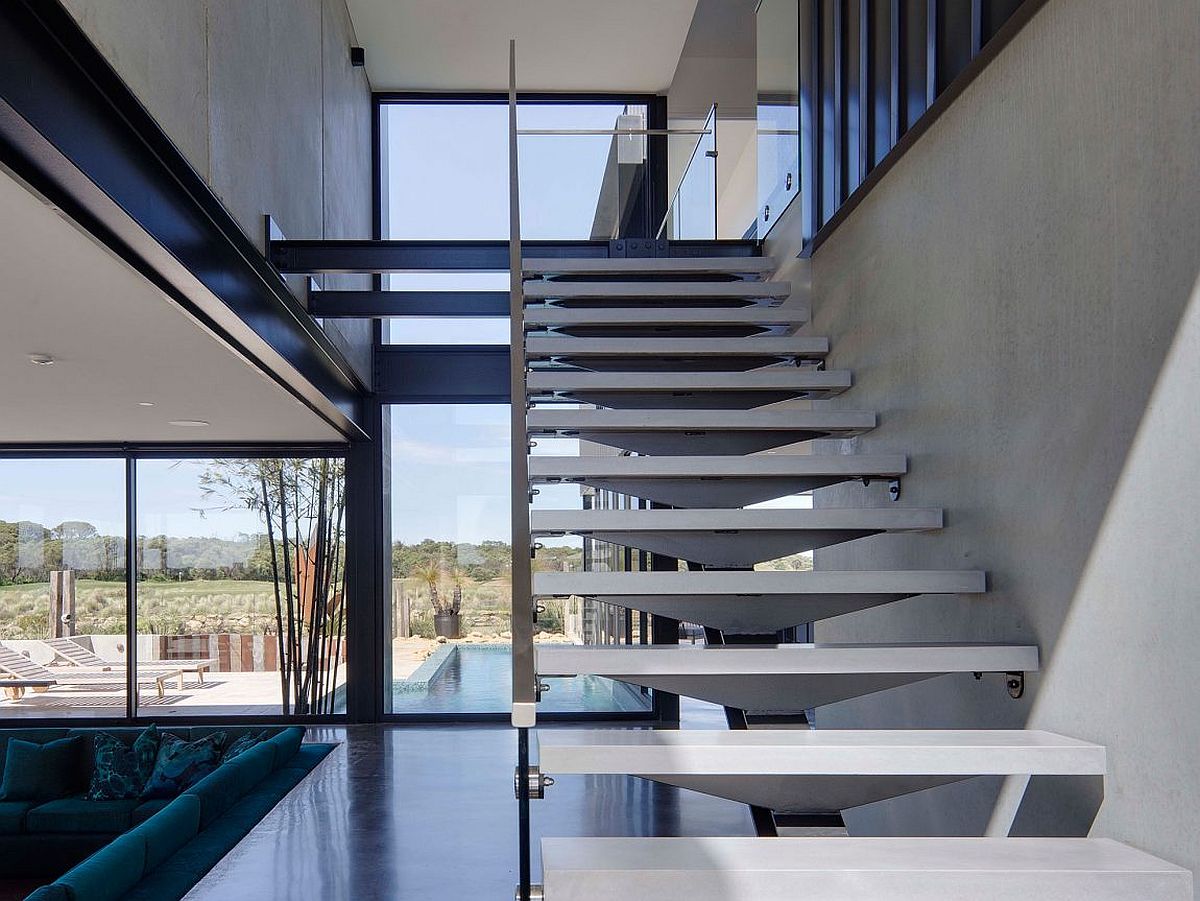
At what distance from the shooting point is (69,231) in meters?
2.71

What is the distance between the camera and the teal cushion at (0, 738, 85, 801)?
6.56m

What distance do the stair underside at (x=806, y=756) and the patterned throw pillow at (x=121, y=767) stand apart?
216 inches

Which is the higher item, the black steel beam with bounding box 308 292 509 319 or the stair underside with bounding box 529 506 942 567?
the black steel beam with bounding box 308 292 509 319

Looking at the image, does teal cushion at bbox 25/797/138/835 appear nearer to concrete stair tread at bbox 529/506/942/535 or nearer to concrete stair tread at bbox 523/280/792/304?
concrete stair tread at bbox 523/280/792/304

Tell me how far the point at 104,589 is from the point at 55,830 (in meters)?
2.40

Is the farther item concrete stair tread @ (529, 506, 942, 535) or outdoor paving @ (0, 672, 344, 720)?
outdoor paving @ (0, 672, 344, 720)

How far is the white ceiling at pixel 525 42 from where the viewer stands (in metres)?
7.07

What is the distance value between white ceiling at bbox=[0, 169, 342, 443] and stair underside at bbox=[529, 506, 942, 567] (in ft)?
4.85

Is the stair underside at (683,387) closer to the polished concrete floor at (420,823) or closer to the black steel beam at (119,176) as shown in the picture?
the black steel beam at (119,176)

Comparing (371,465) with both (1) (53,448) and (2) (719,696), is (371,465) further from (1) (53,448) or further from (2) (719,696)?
(2) (719,696)

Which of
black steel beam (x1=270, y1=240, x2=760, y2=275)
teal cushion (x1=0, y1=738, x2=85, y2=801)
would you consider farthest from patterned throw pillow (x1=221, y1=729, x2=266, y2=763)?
black steel beam (x1=270, y1=240, x2=760, y2=275)

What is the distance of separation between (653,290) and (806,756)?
2.77 meters

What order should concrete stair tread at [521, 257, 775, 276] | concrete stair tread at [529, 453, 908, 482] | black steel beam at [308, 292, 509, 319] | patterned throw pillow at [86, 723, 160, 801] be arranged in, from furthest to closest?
patterned throw pillow at [86, 723, 160, 801], black steel beam at [308, 292, 509, 319], concrete stair tread at [521, 257, 775, 276], concrete stair tread at [529, 453, 908, 482]

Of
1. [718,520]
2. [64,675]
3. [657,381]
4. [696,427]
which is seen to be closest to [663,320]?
[657,381]
